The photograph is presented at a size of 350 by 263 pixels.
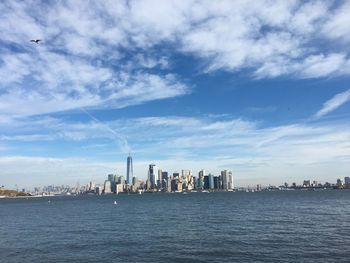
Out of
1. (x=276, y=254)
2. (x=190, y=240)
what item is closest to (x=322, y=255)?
(x=276, y=254)

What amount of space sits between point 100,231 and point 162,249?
29472mm

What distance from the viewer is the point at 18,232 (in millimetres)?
88188

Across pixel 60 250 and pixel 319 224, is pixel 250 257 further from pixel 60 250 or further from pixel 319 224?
pixel 319 224

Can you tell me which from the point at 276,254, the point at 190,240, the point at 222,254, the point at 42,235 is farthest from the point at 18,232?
the point at 276,254

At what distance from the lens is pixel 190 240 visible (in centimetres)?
6462

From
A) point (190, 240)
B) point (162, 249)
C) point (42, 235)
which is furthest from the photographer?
point (42, 235)

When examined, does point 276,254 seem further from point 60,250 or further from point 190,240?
point 60,250

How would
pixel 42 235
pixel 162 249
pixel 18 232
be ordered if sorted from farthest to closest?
pixel 18 232 → pixel 42 235 → pixel 162 249

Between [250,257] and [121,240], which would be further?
[121,240]


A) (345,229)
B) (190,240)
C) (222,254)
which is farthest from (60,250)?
(345,229)

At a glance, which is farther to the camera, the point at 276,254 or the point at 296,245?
the point at 296,245

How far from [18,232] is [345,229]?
72.5 meters

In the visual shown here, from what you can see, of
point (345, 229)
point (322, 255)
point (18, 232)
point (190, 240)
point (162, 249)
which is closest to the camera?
point (322, 255)

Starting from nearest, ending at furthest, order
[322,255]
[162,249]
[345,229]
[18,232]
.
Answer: [322,255] < [162,249] < [345,229] < [18,232]
